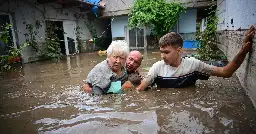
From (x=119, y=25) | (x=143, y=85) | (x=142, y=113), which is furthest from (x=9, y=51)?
Result: (x=119, y=25)

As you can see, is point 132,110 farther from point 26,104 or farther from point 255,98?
point 26,104

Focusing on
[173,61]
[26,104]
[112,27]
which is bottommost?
[26,104]

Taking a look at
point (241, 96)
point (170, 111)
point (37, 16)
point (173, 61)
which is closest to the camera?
point (170, 111)

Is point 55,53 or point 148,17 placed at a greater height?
point 148,17

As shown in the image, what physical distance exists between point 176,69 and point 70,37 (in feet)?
42.7

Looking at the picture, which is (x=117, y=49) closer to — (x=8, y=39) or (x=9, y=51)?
(x=9, y=51)

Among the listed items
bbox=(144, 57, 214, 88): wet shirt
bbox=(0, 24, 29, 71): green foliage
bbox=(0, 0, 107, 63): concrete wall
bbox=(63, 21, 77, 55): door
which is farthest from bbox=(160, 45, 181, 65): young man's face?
bbox=(63, 21, 77, 55): door

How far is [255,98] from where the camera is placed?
2289 mm

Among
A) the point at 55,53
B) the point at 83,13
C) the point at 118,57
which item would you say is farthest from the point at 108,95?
the point at 83,13

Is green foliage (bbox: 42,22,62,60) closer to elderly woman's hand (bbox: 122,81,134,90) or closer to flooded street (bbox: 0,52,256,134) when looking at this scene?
flooded street (bbox: 0,52,256,134)

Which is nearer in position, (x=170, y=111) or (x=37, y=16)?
(x=170, y=111)

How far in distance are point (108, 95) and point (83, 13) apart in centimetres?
1429

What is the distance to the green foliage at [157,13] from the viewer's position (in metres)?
13.0

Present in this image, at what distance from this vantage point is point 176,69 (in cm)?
309
